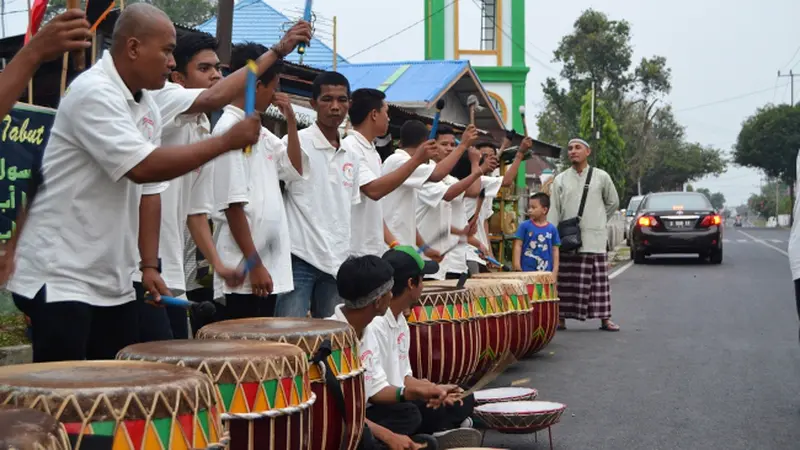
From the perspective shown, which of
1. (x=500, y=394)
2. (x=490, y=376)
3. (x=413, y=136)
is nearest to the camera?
(x=490, y=376)

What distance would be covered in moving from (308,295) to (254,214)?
27.9 inches

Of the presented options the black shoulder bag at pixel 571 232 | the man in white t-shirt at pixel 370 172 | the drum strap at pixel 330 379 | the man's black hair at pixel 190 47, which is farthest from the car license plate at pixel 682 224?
the drum strap at pixel 330 379

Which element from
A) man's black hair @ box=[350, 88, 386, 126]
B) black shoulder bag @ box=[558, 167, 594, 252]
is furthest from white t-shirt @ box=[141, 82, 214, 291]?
black shoulder bag @ box=[558, 167, 594, 252]

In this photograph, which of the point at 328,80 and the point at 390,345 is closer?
the point at 390,345

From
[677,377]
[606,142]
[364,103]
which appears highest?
[606,142]

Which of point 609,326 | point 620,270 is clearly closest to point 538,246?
point 609,326

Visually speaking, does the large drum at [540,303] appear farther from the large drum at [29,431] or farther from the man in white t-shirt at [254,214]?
the large drum at [29,431]

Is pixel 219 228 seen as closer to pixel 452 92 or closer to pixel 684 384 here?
pixel 684 384

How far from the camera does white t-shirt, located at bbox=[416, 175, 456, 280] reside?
781 centimetres

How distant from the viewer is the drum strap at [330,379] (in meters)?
4.00

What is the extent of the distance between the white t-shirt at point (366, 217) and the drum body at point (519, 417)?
3.94 ft

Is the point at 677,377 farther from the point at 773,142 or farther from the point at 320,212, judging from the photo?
the point at 773,142

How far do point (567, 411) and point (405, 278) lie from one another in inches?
89.6

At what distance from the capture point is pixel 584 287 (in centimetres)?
1096
